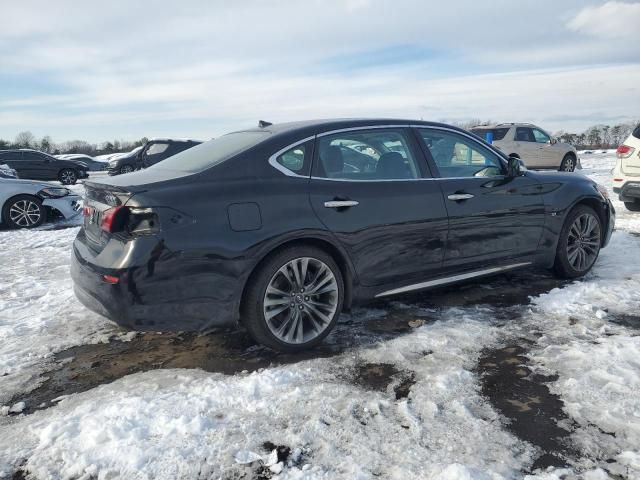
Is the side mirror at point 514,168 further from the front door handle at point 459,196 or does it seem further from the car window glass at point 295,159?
the car window glass at point 295,159

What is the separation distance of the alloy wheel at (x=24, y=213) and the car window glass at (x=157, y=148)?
26.7ft

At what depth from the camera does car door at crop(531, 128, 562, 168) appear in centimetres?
1631

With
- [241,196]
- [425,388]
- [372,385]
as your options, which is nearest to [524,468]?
[425,388]

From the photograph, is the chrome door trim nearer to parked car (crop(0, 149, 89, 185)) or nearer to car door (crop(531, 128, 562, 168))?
car door (crop(531, 128, 562, 168))

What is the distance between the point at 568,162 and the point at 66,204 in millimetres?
14934

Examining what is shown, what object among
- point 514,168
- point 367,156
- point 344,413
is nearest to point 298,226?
point 367,156

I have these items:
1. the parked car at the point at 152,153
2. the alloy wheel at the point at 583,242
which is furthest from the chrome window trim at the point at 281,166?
the parked car at the point at 152,153

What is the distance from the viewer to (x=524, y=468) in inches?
89.6

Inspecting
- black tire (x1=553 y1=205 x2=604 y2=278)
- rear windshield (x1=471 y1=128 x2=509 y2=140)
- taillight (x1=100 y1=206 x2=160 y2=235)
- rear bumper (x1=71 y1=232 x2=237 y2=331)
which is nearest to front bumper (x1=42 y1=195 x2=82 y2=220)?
rear bumper (x1=71 y1=232 x2=237 y2=331)

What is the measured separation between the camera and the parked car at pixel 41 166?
70.3ft

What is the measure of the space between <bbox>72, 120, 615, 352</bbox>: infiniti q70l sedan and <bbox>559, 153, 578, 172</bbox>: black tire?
13.6m

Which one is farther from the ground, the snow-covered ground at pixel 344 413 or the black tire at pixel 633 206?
the black tire at pixel 633 206

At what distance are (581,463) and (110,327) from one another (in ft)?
10.9

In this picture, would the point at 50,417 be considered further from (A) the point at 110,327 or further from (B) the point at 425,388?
(B) the point at 425,388
